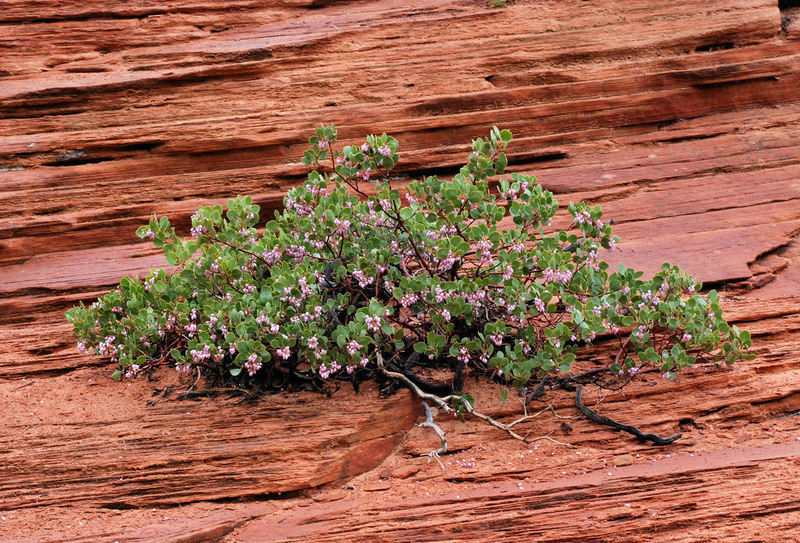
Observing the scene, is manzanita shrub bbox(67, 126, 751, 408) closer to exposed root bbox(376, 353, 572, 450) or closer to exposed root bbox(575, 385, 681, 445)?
exposed root bbox(376, 353, 572, 450)

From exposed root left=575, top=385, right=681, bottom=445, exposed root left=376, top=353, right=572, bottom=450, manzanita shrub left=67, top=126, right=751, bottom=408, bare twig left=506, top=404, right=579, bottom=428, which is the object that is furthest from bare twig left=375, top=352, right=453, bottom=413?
exposed root left=575, top=385, right=681, bottom=445

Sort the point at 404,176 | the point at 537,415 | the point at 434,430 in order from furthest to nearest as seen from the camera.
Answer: the point at 404,176 < the point at 537,415 < the point at 434,430

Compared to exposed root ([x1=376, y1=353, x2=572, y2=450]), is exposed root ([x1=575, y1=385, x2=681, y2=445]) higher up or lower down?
lower down

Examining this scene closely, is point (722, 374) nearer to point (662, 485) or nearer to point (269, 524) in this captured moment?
point (662, 485)

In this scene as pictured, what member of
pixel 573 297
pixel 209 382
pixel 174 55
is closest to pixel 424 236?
pixel 573 297

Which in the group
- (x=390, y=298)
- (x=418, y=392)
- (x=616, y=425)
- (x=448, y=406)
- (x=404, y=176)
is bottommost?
(x=616, y=425)

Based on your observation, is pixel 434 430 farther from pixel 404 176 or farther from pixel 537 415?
pixel 404 176

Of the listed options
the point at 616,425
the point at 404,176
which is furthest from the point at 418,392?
the point at 404,176

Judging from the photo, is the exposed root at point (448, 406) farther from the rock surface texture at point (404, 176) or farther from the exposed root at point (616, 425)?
the exposed root at point (616, 425)
